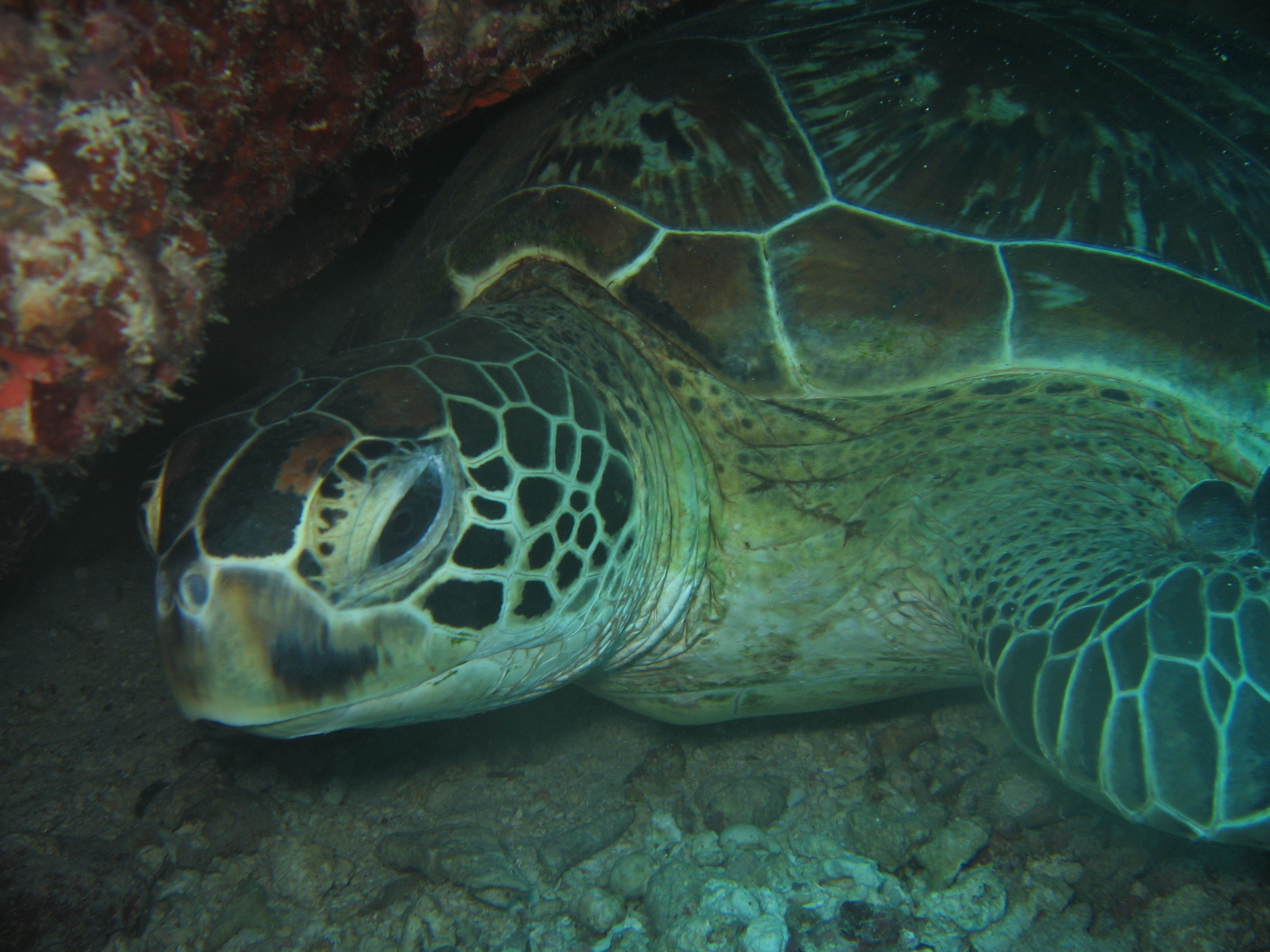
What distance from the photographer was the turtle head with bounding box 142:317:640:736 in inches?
46.2

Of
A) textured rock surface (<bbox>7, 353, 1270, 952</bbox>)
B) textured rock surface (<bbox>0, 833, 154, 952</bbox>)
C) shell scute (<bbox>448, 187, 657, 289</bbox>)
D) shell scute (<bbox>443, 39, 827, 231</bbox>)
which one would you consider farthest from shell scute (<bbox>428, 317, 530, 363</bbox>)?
textured rock surface (<bbox>0, 833, 154, 952</bbox>)

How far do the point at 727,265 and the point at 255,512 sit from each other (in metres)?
1.27

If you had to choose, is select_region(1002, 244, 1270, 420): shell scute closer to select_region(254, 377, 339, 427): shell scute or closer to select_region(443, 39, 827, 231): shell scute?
select_region(443, 39, 827, 231): shell scute

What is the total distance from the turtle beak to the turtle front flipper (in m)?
1.38

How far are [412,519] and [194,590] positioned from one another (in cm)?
38

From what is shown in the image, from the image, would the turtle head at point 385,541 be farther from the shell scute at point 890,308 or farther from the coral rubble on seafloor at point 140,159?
the shell scute at point 890,308

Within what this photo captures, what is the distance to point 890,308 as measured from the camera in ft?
5.73

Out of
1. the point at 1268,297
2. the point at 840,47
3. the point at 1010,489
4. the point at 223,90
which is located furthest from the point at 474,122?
the point at 1268,297

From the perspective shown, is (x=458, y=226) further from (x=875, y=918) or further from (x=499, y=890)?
(x=875, y=918)

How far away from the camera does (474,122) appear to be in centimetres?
295

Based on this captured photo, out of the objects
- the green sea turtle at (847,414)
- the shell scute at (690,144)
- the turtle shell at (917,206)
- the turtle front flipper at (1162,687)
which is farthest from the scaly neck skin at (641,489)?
the turtle front flipper at (1162,687)

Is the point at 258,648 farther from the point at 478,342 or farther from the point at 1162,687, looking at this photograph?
the point at 1162,687

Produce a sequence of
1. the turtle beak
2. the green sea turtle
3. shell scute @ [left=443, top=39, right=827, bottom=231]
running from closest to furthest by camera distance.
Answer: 1. the turtle beak
2. the green sea turtle
3. shell scute @ [left=443, top=39, right=827, bottom=231]

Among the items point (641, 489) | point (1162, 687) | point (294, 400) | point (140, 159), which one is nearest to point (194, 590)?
point (294, 400)
